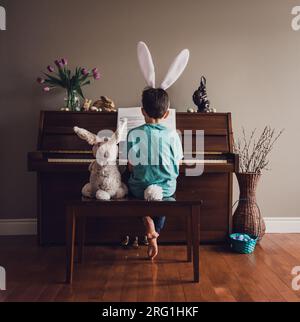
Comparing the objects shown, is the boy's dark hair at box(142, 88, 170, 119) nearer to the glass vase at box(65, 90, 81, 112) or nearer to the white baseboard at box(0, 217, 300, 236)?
the glass vase at box(65, 90, 81, 112)

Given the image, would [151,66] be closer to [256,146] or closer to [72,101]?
[72,101]

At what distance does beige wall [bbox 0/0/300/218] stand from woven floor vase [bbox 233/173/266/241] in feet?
1.82

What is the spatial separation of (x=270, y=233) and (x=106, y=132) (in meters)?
1.75

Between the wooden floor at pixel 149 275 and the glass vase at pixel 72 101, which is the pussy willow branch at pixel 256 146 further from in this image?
the glass vase at pixel 72 101

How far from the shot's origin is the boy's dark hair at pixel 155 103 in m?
2.27

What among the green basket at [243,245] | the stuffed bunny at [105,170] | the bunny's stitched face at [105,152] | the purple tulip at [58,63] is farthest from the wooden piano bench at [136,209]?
the purple tulip at [58,63]

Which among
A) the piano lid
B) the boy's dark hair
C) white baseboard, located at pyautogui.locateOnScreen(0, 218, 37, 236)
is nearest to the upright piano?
the piano lid

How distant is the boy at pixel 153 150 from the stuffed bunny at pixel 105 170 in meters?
0.11

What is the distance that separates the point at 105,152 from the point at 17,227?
4.98ft

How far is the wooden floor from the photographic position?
200 cm

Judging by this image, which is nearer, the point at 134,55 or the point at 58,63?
the point at 58,63

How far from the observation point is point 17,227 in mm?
3354

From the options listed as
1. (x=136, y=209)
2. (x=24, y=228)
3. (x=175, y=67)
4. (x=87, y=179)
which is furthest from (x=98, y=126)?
(x=24, y=228)

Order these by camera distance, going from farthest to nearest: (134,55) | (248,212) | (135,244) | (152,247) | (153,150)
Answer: (134,55), (248,212), (135,244), (152,247), (153,150)
